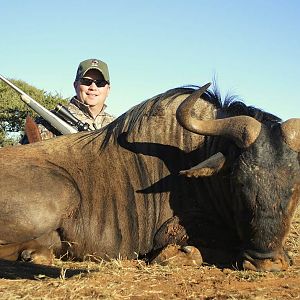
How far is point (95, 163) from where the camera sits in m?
4.91

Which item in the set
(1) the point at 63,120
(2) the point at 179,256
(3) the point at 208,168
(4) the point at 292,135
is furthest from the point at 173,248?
(1) the point at 63,120

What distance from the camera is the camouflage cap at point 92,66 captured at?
7.69m

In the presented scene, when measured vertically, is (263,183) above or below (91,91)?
below

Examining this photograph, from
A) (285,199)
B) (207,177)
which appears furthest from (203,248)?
(285,199)

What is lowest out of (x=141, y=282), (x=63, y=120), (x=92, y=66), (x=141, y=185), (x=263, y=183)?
(x=141, y=282)

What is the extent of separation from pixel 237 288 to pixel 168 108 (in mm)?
2068

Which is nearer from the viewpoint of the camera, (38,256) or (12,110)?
(38,256)

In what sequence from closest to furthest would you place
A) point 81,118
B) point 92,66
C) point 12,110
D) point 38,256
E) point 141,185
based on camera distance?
point 38,256
point 141,185
point 92,66
point 81,118
point 12,110

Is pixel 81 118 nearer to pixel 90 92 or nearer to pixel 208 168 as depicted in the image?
pixel 90 92

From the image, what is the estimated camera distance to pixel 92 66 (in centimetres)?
768

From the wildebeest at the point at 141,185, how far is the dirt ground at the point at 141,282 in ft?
0.99

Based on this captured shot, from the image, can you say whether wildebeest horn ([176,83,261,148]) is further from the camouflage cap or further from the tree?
the tree

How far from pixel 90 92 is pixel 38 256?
3.78 metres

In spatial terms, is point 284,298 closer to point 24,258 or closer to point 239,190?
point 239,190
